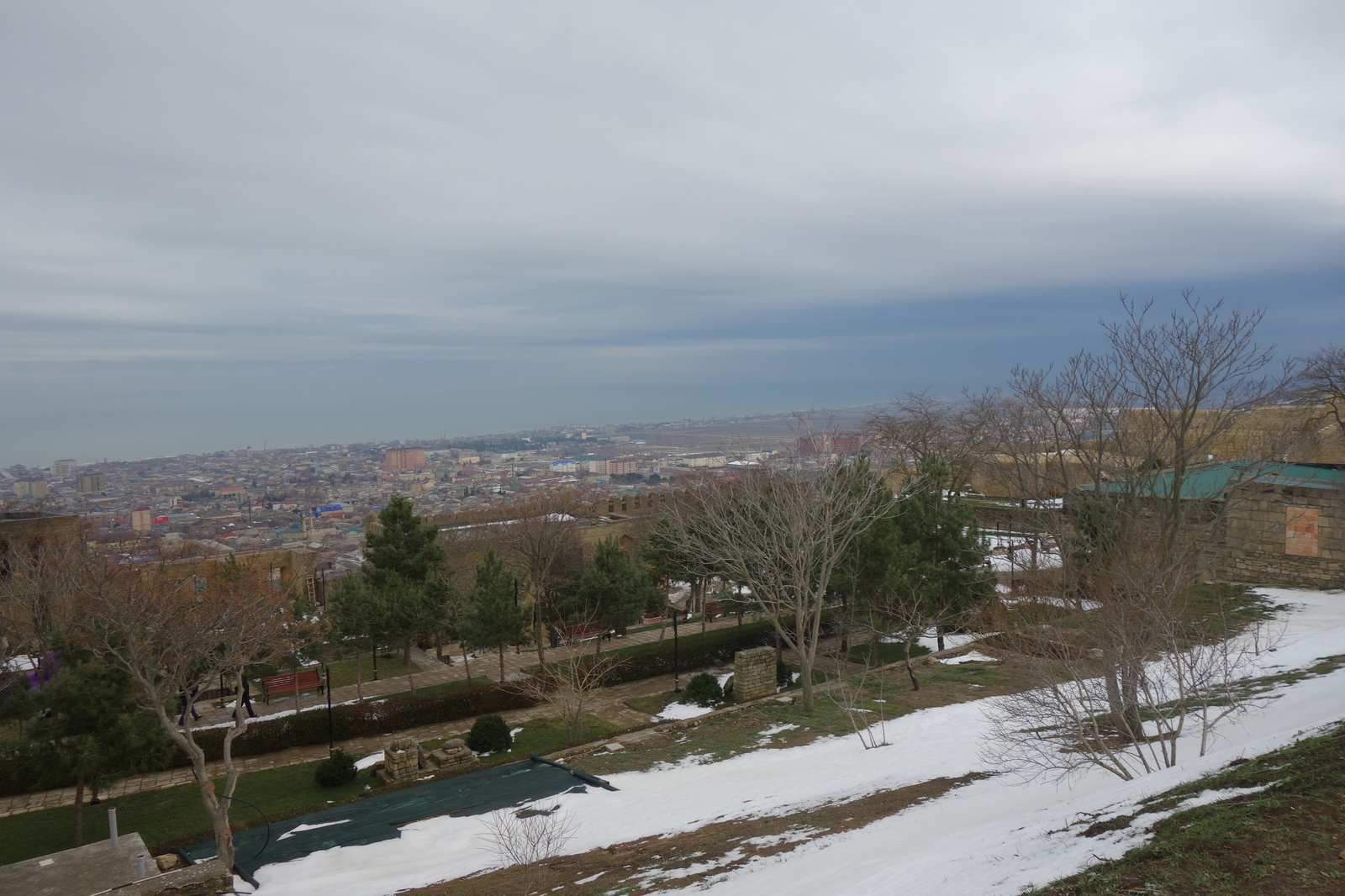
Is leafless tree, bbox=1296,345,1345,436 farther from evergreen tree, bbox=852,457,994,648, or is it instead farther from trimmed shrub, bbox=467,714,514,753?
trimmed shrub, bbox=467,714,514,753

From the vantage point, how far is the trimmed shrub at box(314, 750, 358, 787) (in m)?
13.1

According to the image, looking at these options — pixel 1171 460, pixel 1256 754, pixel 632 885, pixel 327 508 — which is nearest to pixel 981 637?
A: pixel 1171 460

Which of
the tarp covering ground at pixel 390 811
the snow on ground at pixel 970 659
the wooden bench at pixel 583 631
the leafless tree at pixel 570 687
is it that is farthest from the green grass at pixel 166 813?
the snow on ground at pixel 970 659

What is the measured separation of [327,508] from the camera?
3725 cm

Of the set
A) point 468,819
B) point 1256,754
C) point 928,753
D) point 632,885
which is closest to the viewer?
point 1256,754

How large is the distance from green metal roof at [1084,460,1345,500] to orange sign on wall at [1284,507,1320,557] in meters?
0.68

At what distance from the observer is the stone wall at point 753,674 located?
1684 cm

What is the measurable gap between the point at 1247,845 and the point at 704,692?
12360 millimetres

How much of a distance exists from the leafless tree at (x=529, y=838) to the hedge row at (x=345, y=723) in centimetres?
613

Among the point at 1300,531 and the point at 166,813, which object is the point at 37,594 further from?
the point at 1300,531

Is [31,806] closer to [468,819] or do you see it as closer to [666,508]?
[468,819]

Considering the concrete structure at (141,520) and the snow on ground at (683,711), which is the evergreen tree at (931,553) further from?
the concrete structure at (141,520)

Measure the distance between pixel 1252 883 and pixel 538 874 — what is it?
6477 mm

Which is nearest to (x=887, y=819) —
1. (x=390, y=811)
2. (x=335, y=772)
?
(x=390, y=811)
